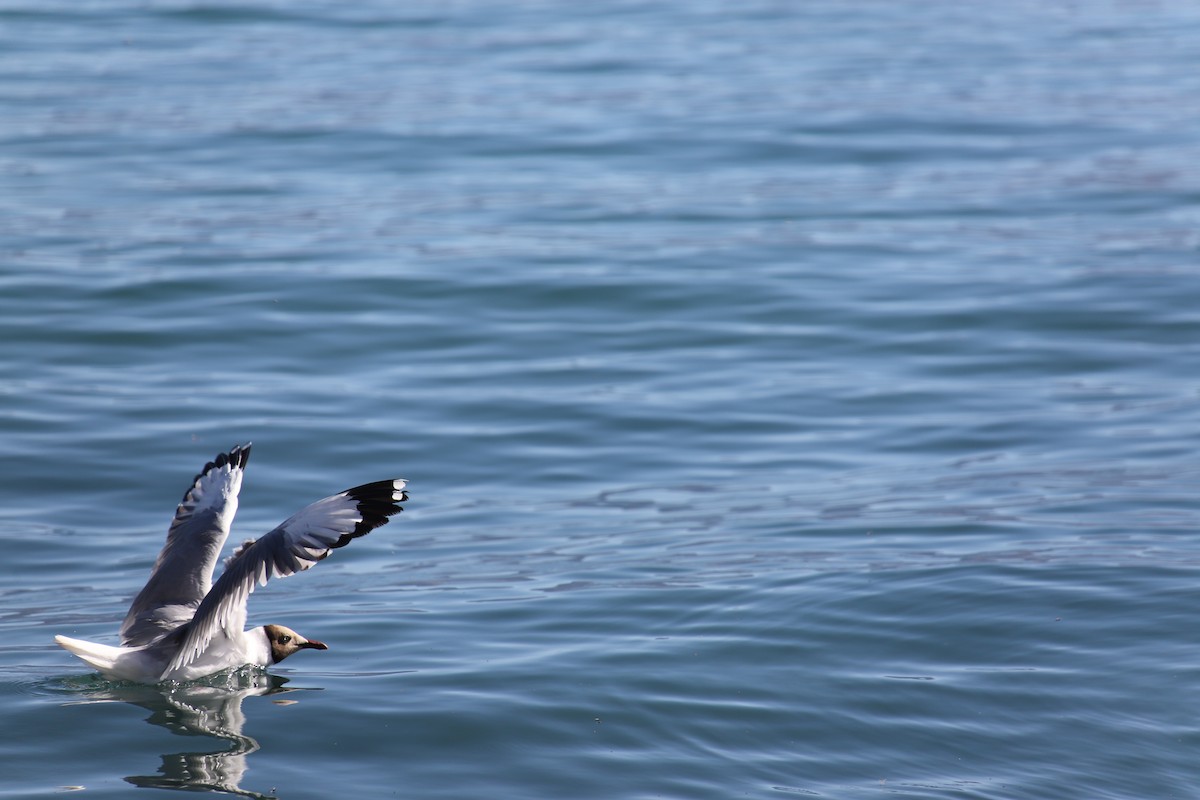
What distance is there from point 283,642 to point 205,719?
583 mm

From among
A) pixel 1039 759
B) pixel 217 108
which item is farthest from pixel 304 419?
pixel 217 108

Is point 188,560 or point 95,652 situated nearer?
point 95,652

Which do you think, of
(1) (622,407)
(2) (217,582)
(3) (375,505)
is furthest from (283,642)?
(1) (622,407)

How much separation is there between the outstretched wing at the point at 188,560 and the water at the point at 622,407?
1.22 feet

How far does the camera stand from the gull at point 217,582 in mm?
6902

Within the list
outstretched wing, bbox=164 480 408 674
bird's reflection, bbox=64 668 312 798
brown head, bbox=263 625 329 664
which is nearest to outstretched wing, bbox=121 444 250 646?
bird's reflection, bbox=64 668 312 798

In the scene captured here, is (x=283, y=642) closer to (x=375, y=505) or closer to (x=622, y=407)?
(x=375, y=505)

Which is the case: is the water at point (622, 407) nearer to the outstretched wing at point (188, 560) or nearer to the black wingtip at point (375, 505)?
the outstretched wing at point (188, 560)

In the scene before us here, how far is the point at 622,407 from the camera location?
12.3m

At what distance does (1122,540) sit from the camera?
9617 millimetres

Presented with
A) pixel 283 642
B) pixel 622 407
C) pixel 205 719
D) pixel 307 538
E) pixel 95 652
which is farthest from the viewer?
pixel 622 407

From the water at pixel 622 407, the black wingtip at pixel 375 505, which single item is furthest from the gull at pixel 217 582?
the water at pixel 622 407

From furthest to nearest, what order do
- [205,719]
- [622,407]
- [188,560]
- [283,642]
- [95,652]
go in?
[622,407] < [188,560] < [283,642] < [205,719] < [95,652]

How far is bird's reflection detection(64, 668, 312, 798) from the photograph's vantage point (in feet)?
21.5
